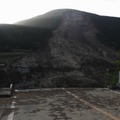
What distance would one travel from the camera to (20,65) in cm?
4009

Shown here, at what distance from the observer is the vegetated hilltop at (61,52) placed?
3666 cm

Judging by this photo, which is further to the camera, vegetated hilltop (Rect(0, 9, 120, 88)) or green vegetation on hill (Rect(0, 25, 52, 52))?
green vegetation on hill (Rect(0, 25, 52, 52))

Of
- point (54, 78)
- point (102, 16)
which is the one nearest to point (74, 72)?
point (54, 78)

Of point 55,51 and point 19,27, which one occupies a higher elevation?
point 19,27

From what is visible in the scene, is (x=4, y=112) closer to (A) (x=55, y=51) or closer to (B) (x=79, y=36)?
(A) (x=55, y=51)

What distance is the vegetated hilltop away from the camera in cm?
3666

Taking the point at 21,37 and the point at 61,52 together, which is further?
the point at 21,37

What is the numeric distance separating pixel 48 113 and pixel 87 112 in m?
1.22

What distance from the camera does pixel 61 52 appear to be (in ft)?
155

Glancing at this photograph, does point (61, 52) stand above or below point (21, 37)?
below

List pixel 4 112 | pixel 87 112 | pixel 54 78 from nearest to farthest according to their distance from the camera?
pixel 87 112 < pixel 4 112 < pixel 54 78

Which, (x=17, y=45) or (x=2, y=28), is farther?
(x=2, y=28)

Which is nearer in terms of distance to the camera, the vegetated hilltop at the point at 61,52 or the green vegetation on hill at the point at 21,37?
the vegetated hilltop at the point at 61,52

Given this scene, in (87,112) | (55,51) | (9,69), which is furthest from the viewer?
(55,51)
